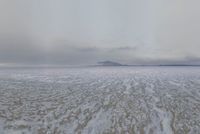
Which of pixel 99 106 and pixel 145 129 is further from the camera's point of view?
pixel 99 106

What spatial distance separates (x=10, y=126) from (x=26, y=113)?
308cm

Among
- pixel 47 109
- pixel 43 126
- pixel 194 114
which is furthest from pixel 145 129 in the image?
pixel 47 109

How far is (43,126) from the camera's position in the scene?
39.3 ft

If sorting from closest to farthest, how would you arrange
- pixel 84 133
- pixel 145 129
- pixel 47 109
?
pixel 84 133 < pixel 145 129 < pixel 47 109

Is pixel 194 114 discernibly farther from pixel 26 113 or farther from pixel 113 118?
pixel 26 113

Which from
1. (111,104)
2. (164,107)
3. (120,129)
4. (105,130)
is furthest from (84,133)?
(164,107)

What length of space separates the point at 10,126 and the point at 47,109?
15.3ft

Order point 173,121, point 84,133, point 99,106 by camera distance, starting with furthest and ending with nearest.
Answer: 1. point 99,106
2. point 173,121
3. point 84,133

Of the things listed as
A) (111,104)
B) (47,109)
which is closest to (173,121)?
(111,104)

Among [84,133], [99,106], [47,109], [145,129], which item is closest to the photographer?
[84,133]

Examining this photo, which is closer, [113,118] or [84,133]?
[84,133]

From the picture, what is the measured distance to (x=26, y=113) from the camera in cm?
1500

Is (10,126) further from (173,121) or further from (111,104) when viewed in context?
(173,121)

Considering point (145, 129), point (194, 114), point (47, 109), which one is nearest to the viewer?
point (145, 129)
